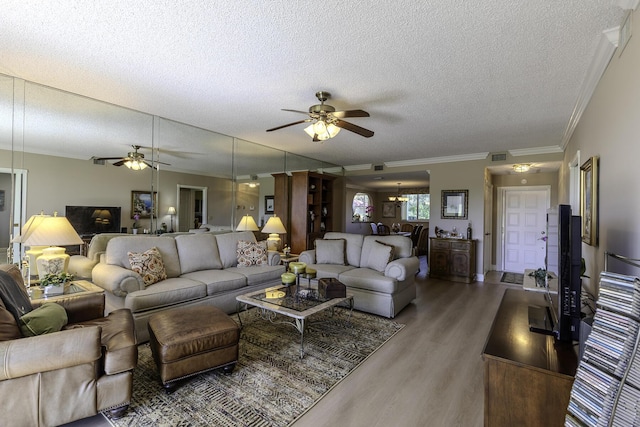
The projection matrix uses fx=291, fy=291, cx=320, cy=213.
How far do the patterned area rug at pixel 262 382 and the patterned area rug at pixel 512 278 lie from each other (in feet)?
12.9

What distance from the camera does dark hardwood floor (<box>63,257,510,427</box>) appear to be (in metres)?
1.91

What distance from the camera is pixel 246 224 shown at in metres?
5.12

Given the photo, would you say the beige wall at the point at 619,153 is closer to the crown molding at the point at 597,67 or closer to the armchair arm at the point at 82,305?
the crown molding at the point at 597,67

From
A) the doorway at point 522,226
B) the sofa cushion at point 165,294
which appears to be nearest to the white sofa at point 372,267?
the sofa cushion at point 165,294

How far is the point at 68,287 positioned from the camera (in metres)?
2.72

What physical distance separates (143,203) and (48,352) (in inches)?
106

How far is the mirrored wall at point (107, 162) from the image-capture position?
10.1ft

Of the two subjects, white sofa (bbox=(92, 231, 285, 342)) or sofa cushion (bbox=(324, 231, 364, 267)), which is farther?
sofa cushion (bbox=(324, 231, 364, 267))

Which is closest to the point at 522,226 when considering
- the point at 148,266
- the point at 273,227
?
the point at 273,227

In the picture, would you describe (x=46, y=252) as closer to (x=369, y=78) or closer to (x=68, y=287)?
(x=68, y=287)

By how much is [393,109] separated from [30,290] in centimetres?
406

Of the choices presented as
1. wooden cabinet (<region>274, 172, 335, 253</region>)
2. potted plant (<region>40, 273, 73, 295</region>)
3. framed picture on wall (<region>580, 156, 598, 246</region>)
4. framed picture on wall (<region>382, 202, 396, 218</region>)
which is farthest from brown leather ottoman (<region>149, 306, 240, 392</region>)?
framed picture on wall (<region>382, 202, 396, 218</region>)

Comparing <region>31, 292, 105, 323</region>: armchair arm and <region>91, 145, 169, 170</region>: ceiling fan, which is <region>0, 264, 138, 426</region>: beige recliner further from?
<region>91, 145, 169, 170</region>: ceiling fan

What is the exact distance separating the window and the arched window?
143 centimetres
